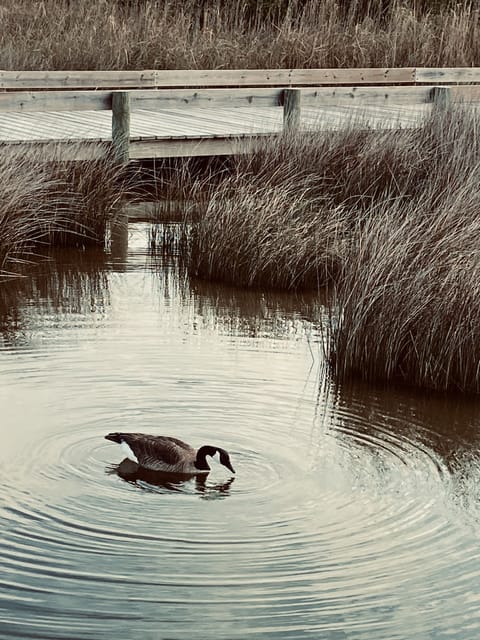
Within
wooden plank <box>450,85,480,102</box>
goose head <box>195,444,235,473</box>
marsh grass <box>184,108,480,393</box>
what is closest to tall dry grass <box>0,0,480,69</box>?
wooden plank <box>450,85,480,102</box>

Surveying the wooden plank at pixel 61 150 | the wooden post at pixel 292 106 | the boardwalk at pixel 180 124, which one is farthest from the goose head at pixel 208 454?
the wooden post at pixel 292 106

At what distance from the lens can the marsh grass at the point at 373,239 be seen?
6633 millimetres

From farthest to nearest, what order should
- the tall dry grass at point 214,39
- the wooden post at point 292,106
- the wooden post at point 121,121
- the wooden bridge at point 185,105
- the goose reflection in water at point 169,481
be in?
the tall dry grass at point 214,39, the wooden post at point 292,106, the wooden post at point 121,121, the wooden bridge at point 185,105, the goose reflection in water at point 169,481

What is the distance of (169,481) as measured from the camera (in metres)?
5.16

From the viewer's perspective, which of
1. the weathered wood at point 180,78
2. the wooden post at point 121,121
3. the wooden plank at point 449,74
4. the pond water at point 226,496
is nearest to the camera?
the pond water at point 226,496

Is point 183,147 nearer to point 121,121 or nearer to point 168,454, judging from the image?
point 121,121

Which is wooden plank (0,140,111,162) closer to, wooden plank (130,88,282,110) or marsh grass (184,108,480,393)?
wooden plank (130,88,282,110)

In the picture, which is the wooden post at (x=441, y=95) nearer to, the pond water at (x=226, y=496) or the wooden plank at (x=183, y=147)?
the wooden plank at (x=183, y=147)

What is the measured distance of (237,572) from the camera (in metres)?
4.29

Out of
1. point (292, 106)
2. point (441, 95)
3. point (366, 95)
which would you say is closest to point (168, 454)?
point (292, 106)

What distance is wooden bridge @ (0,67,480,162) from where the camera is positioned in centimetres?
1217

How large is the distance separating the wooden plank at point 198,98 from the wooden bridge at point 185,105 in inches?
0.4

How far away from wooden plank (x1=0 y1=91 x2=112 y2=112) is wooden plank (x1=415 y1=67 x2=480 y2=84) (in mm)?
5281

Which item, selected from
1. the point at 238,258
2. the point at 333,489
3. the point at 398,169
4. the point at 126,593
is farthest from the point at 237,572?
the point at 398,169
